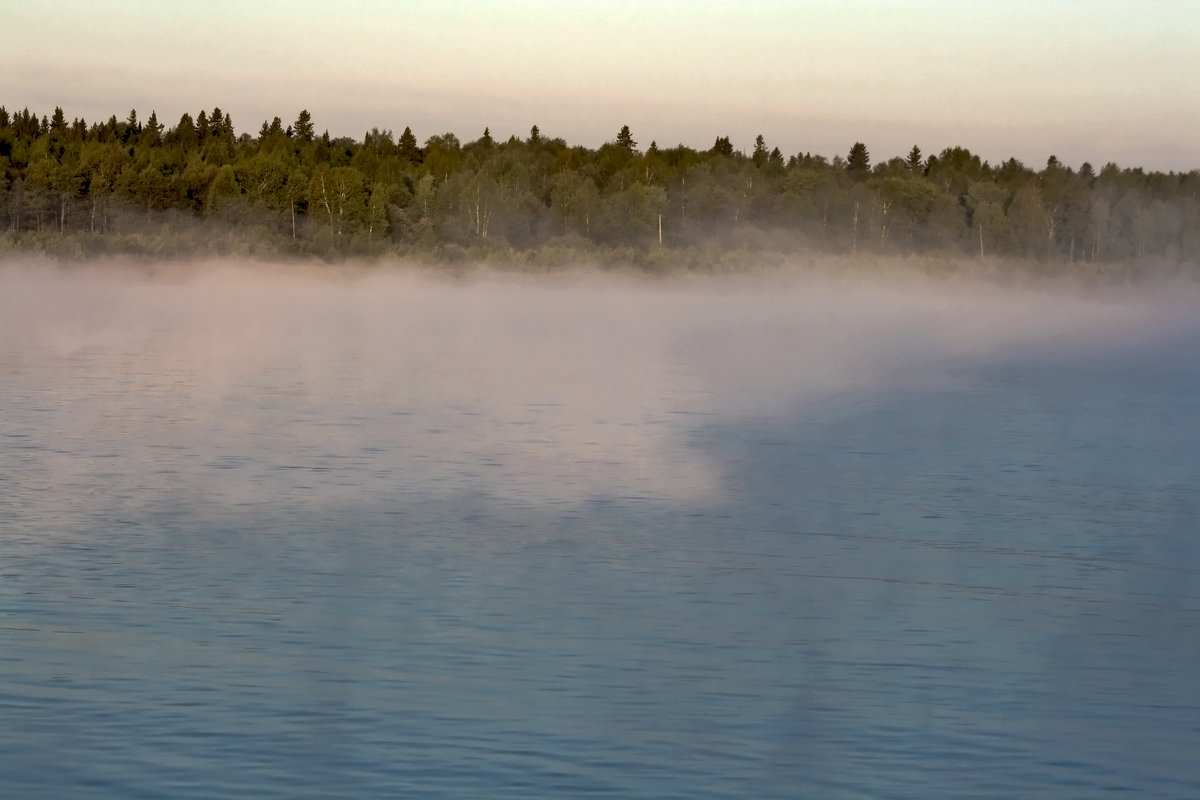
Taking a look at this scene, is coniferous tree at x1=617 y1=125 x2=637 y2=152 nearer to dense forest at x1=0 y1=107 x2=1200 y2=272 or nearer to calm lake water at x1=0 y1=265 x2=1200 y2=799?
dense forest at x1=0 y1=107 x2=1200 y2=272

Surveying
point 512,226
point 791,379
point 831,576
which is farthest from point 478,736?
point 512,226

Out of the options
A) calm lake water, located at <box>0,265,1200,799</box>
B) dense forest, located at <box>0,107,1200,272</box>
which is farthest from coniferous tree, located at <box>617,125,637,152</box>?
calm lake water, located at <box>0,265,1200,799</box>

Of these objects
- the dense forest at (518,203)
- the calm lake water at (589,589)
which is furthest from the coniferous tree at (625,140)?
the calm lake water at (589,589)

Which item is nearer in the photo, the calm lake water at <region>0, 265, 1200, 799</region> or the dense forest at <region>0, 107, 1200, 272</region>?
the calm lake water at <region>0, 265, 1200, 799</region>

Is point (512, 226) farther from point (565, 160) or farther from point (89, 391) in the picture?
point (89, 391)

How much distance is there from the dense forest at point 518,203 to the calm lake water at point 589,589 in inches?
2000

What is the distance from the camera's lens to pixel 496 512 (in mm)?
14516

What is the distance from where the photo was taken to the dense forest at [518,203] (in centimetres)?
8275

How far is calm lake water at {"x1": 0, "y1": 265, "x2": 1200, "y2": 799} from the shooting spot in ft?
26.5

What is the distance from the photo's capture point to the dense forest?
82750mm

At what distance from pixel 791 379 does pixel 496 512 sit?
1461cm

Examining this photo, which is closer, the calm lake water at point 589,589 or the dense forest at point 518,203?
the calm lake water at point 589,589

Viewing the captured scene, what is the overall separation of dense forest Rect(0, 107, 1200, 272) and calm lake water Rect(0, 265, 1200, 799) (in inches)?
2000

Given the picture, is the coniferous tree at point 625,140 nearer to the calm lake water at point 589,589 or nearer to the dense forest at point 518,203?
the dense forest at point 518,203
